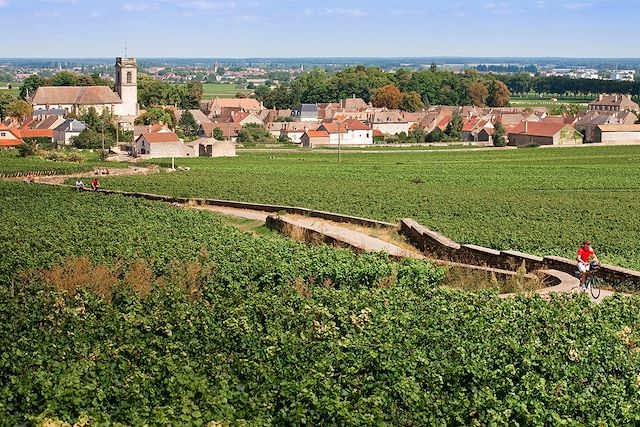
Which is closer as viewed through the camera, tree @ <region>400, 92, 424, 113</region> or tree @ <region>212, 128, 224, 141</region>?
tree @ <region>212, 128, 224, 141</region>

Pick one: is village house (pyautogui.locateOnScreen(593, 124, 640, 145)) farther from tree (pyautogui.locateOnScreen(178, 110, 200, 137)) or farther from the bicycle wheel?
the bicycle wheel

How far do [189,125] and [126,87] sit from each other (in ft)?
56.6

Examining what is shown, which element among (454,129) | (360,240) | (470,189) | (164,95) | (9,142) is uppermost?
(164,95)

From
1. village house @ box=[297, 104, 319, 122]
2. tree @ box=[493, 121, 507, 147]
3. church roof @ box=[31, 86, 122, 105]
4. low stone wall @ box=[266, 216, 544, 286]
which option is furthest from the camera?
village house @ box=[297, 104, 319, 122]

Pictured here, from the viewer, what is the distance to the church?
131 meters

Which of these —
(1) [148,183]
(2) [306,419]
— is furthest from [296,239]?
(1) [148,183]

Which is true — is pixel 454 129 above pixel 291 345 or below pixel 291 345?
below

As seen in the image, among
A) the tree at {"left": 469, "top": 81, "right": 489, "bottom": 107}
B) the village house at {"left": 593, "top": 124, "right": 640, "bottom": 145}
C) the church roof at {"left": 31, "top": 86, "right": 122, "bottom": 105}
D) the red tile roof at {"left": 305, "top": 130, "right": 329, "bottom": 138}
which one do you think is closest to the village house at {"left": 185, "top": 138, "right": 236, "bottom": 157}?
the red tile roof at {"left": 305, "top": 130, "right": 329, "bottom": 138}

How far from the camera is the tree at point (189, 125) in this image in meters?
121

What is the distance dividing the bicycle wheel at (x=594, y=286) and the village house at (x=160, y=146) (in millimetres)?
64000

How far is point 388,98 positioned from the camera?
162 meters

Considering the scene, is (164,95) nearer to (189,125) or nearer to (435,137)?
(189,125)

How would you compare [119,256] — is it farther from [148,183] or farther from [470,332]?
[148,183]

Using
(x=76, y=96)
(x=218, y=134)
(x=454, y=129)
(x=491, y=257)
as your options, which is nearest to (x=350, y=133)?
(x=454, y=129)
